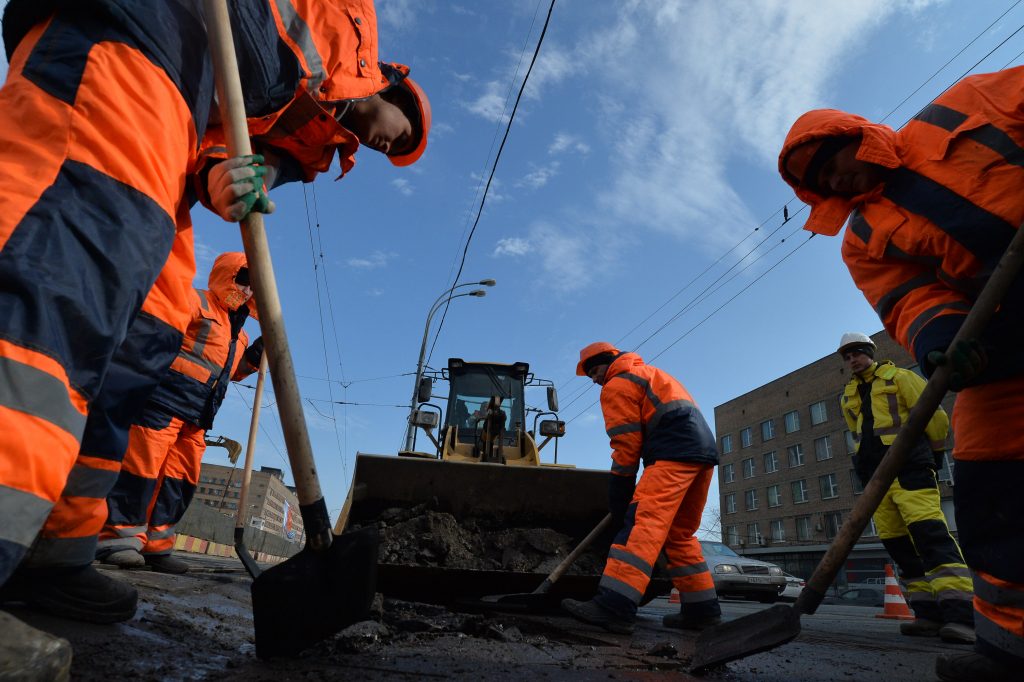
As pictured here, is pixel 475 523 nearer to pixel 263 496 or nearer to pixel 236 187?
pixel 236 187

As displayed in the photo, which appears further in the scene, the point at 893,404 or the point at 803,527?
the point at 803,527

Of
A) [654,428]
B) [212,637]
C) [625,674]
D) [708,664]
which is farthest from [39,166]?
[654,428]

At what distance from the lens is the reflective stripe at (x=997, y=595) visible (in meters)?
1.52

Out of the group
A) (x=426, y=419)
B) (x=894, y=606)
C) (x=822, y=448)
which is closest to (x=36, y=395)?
(x=426, y=419)

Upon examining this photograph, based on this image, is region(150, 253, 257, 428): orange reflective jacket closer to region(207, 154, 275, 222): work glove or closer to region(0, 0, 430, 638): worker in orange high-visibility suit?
region(0, 0, 430, 638): worker in orange high-visibility suit

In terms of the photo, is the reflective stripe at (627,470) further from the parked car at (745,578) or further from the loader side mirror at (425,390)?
the parked car at (745,578)

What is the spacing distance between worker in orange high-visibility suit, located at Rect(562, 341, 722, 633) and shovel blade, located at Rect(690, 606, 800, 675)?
1.08 metres

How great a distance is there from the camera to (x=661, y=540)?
314cm

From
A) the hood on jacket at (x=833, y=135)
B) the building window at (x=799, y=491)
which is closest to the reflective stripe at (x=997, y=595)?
the hood on jacket at (x=833, y=135)

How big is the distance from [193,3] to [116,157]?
20.6 inches

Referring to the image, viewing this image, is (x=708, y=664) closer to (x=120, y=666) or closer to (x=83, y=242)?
(x=120, y=666)

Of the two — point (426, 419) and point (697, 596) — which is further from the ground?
point (426, 419)

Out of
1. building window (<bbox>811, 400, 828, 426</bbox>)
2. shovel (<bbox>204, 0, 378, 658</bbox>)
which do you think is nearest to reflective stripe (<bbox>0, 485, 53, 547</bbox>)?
shovel (<bbox>204, 0, 378, 658</bbox>)

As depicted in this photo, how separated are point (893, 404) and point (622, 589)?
98.6 inches
